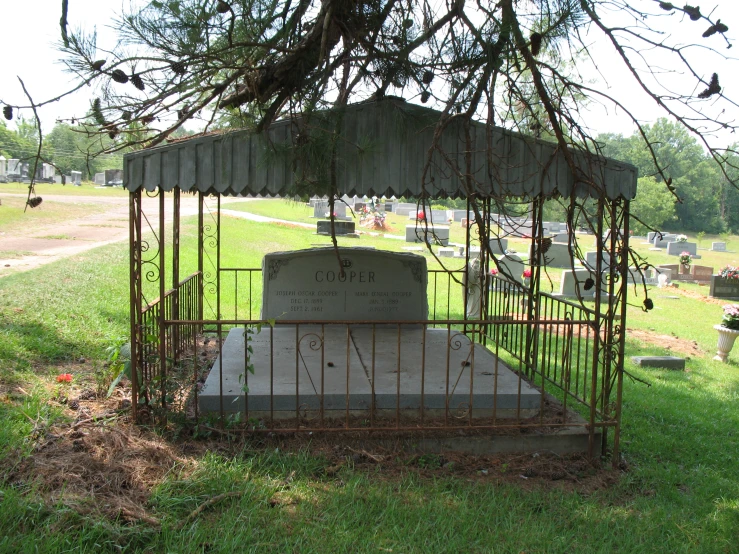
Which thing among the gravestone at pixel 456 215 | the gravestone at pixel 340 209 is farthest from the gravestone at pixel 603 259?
the gravestone at pixel 456 215

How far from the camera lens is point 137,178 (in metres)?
4.64

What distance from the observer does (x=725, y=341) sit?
1012 centimetres

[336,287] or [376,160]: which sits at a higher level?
[376,160]

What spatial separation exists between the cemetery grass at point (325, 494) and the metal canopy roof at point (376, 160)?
1.93 meters

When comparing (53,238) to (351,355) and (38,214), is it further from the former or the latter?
(351,355)

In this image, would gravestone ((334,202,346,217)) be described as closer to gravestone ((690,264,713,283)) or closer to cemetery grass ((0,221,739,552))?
gravestone ((690,264,713,283))

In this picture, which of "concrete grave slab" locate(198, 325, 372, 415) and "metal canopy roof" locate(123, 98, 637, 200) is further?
"concrete grave slab" locate(198, 325, 372, 415)

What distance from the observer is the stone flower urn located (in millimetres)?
10039

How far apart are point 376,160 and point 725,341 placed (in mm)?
7877

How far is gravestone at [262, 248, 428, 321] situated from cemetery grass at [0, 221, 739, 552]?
2.49m

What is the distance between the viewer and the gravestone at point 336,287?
25.2ft

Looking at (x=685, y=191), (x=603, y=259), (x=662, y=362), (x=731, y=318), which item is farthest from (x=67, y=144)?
(x=685, y=191)

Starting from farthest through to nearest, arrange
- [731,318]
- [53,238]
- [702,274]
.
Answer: [702,274]
[53,238]
[731,318]

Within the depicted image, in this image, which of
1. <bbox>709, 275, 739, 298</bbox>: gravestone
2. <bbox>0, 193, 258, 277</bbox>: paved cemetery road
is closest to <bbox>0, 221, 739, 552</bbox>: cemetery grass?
<bbox>0, 193, 258, 277</bbox>: paved cemetery road
